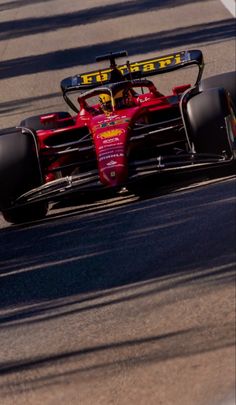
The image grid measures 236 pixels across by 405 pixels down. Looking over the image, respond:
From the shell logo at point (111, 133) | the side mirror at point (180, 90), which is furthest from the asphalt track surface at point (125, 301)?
the side mirror at point (180, 90)

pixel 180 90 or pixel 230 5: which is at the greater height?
pixel 180 90

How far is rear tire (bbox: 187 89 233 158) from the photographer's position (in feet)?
38.0

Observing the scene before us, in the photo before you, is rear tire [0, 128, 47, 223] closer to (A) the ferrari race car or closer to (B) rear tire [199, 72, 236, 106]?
(A) the ferrari race car

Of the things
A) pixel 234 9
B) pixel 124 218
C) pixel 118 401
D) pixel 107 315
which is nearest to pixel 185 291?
pixel 107 315

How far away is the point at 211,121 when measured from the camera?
11.6 meters

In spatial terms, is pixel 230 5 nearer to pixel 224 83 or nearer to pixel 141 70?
pixel 141 70

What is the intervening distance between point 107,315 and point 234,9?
20192 millimetres

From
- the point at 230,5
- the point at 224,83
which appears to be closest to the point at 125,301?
the point at 224,83

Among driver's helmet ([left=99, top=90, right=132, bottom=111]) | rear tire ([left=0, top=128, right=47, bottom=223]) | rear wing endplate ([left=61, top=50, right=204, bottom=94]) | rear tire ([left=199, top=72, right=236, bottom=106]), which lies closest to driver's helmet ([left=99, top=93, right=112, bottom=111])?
driver's helmet ([left=99, top=90, right=132, bottom=111])

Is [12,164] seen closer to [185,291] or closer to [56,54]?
[185,291]

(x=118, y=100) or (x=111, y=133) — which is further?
(x=118, y=100)

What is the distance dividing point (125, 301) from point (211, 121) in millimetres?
3080

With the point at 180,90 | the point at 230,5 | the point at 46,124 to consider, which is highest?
the point at 180,90

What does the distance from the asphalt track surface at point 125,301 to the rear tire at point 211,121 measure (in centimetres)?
38
